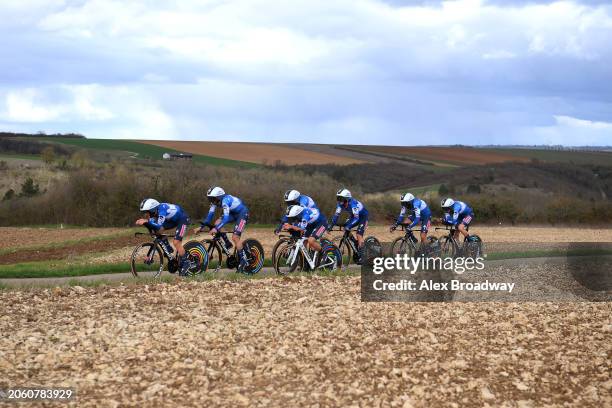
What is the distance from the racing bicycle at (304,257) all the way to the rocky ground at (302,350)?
3424 millimetres

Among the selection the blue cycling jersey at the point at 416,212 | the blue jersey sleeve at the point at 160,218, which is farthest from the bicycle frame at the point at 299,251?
the blue cycling jersey at the point at 416,212

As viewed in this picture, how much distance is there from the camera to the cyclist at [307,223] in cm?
1778

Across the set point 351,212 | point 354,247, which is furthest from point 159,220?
point 354,247

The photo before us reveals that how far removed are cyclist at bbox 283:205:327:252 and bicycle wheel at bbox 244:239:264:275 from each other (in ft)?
3.29

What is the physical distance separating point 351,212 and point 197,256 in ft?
14.7

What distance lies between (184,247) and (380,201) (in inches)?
1184

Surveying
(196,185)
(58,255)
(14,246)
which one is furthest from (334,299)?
(196,185)

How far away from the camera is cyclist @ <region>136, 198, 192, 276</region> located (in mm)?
16844

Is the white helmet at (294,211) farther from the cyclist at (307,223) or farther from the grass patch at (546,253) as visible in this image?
the grass patch at (546,253)

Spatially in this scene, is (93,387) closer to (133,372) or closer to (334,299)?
(133,372)

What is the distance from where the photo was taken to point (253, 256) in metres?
18.6

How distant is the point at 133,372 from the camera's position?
32.6 feet

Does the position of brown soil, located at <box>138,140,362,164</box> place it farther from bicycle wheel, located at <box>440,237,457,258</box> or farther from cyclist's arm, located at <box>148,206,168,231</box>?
cyclist's arm, located at <box>148,206,168,231</box>

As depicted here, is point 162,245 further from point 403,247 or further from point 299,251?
point 403,247
